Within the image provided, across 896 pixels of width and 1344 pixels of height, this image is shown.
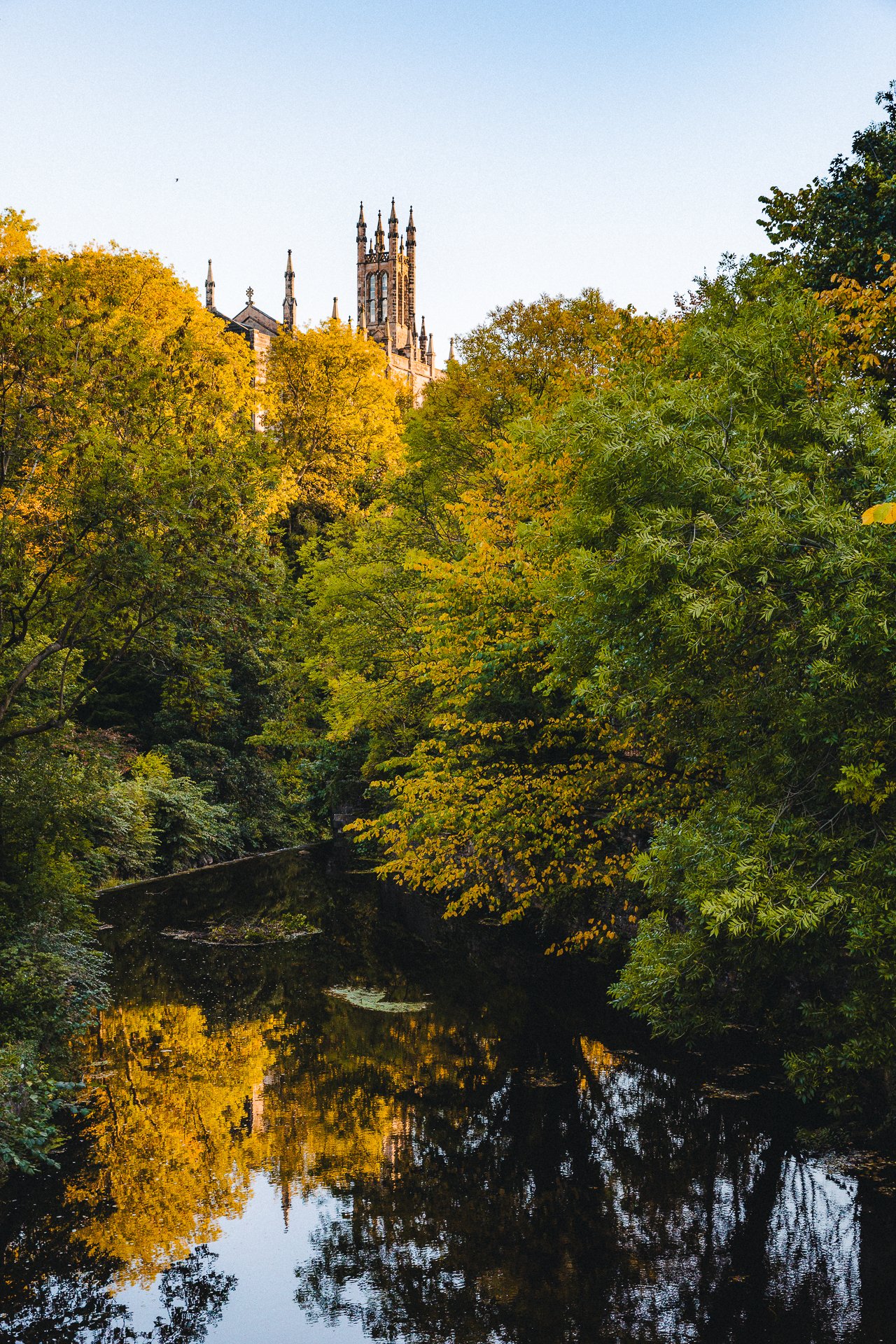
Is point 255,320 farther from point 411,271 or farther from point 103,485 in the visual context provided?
point 103,485

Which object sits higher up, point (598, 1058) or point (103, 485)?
point (103, 485)

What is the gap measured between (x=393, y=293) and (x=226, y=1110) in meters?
104

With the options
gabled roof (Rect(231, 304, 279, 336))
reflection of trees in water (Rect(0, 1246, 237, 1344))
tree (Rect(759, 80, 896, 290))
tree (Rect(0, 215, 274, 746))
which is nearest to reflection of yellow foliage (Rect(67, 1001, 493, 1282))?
reflection of trees in water (Rect(0, 1246, 237, 1344))

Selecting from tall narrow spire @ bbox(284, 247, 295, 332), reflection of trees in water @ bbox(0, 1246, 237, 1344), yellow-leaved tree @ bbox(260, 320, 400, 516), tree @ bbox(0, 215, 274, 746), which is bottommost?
reflection of trees in water @ bbox(0, 1246, 237, 1344)

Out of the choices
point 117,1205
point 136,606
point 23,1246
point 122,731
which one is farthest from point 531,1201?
point 122,731

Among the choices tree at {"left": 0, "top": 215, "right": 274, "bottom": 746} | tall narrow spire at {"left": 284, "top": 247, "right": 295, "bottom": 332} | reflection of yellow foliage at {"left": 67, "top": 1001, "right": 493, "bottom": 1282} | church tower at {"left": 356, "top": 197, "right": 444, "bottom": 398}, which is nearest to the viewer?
reflection of yellow foliage at {"left": 67, "top": 1001, "right": 493, "bottom": 1282}

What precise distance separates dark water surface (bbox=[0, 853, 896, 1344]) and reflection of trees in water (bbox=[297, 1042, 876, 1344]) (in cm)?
3

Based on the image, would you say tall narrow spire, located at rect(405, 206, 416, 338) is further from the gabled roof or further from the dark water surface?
the dark water surface

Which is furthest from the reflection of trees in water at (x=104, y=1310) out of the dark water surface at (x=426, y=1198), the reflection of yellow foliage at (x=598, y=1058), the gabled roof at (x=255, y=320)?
the gabled roof at (x=255, y=320)

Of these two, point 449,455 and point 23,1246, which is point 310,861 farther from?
point 23,1246

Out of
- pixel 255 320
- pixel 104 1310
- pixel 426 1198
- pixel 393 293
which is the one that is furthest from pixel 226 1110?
pixel 393 293

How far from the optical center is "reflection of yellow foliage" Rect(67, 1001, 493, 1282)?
40.6 feet

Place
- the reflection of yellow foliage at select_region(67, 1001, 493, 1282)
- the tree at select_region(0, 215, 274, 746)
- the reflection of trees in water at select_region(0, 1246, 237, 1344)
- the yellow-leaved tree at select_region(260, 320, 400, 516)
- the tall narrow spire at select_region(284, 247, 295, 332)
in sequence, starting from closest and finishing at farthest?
the reflection of trees in water at select_region(0, 1246, 237, 1344) → the reflection of yellow foliage at select_region(67, 1001, 493, 1282) → the tree at select_region(0, 215, 274, 746) → the yellow-leaved tree at select_region(260, 320, 400, 516) → the tall narrow spire at select_region(284, 247, 295, 332)

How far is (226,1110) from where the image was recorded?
1531 cm
